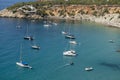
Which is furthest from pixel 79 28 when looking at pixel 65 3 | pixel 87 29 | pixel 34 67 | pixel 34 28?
pixel 34 67

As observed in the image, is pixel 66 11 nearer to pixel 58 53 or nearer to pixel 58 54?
pixel 58 53

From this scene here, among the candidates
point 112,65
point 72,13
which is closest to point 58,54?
point 112,65

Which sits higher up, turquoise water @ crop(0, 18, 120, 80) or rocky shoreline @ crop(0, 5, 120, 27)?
rocky shoreline @ crop(0, 5, 120, 27)

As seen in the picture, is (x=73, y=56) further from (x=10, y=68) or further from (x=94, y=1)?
(x=94, y=1)

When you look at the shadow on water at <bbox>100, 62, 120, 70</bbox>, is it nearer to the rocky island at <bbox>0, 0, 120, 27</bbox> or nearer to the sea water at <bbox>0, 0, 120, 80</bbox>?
the sea water at <bbox>0, 0, 120, 80</bbox>

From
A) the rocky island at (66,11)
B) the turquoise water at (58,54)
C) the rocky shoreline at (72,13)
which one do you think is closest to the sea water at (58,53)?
the turquoise water at (58,54)

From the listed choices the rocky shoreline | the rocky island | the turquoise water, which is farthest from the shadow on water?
the rocky island

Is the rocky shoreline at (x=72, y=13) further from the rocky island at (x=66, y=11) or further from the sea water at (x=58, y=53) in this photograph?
the sea water at (x=58, y=53)
